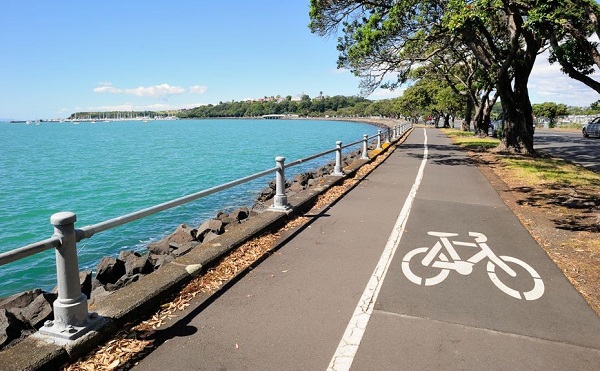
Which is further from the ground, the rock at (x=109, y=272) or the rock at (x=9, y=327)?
the rock at (x=9, y=327)

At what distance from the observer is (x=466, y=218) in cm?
827

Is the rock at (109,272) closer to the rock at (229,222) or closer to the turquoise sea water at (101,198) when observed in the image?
the rock at (229,222)

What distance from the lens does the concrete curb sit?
3094 mm

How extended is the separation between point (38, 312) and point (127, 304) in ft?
7.63

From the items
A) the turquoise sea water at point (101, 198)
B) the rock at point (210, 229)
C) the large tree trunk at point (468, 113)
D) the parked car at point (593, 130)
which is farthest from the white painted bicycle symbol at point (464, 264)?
the large tree trunk at point (468, 113)

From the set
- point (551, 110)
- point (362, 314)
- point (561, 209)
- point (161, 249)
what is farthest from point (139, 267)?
point (551, 110)

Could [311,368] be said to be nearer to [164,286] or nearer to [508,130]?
[164,286]

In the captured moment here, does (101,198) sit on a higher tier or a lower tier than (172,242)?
lower

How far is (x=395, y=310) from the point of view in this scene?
14.0ft

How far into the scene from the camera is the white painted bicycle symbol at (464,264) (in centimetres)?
488

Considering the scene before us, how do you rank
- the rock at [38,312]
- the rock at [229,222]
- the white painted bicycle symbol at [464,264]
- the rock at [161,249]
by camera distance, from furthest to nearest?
the rock at [229,222] → the rock at [161,249] → the rock at [38,312] → the white painted bicycle symbol at [464,264]

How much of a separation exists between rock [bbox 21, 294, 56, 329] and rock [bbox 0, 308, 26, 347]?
0.20 m

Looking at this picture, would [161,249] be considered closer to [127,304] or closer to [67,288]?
[127,304]

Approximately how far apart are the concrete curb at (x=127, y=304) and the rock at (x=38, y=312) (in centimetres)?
164
